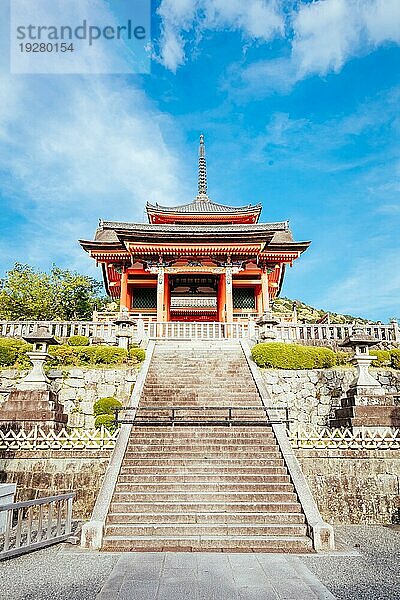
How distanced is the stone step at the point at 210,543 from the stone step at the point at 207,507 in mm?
764

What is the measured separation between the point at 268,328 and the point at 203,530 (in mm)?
10778

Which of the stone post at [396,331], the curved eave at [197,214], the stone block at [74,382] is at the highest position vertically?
the curved eave at [197,214]

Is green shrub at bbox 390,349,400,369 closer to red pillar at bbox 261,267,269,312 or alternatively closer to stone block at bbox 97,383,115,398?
red pillar at bbox 261,267,269,312

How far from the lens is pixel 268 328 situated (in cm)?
1755

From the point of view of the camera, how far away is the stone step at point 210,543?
7.09 m

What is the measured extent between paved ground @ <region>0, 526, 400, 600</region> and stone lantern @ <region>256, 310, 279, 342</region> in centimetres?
1038

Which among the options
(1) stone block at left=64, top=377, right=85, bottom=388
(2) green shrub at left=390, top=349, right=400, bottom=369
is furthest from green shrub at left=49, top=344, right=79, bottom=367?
(2) green shrub at left=390, top=349, right=400, bottom=369

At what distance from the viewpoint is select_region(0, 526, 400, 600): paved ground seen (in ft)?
16.6

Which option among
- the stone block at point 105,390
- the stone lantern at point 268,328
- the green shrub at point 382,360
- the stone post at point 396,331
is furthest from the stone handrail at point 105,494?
the stone post at point 396,331

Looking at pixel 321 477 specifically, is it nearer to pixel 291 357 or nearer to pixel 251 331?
pixel 291 357

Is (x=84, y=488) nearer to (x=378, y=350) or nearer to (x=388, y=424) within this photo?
(x=388, y=424)

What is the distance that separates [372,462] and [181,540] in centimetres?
519

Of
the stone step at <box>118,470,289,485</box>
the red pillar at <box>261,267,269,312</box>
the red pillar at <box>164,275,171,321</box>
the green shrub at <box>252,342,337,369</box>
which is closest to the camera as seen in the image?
the stone step at <box>118,470,289,485</box>

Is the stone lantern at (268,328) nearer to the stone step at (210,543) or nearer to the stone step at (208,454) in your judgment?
the stone step at (208,454)
